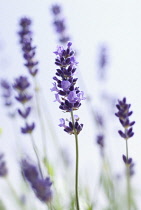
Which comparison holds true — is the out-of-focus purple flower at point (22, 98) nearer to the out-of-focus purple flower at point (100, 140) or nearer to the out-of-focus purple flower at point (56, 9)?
the out-of-focus purple flower at point (100, 140)

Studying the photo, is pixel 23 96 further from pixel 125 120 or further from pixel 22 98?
pixel 125 120

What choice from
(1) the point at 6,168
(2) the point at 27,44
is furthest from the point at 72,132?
(1) the point at 6,168

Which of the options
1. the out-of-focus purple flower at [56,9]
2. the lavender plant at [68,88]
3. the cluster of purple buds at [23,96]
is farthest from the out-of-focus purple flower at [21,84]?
the out-of-focus purple flower at [56,9]

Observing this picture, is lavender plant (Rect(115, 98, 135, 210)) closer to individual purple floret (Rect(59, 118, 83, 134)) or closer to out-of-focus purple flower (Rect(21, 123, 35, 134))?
individual purple floret (Rect(59, 118, 83, 134))

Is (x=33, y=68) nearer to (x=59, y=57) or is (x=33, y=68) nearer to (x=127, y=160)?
(x=59, y=57)

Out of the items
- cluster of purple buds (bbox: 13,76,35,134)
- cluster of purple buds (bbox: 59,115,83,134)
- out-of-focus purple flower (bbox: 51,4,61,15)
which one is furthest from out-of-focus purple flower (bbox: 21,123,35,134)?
out-of-focus purple flower (bbox: 51,4,61,15)

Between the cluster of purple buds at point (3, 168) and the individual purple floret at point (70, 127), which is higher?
the individual purple floret at point (70, 127)

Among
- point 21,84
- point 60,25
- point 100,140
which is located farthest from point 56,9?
point 21,84
